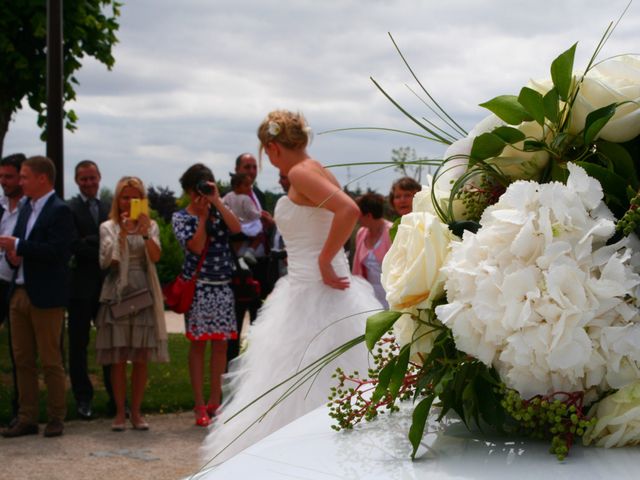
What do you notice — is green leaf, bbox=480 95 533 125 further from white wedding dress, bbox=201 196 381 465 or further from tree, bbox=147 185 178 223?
tree, bbox=147 185 178 223

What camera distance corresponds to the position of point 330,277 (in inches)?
241

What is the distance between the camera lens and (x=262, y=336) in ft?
20.0

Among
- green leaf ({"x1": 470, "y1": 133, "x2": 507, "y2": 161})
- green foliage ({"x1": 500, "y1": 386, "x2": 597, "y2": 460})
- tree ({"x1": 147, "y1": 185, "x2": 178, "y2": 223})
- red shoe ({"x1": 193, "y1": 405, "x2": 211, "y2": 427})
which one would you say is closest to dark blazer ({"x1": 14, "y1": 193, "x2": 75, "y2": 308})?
red shoe ({"x1": 193, "y1": 405, "x2": 211, "y2": 427})

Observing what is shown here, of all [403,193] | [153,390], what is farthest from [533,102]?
[153,390]

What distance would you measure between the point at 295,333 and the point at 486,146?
4262 millimetres

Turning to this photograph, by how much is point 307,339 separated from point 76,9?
1049cm

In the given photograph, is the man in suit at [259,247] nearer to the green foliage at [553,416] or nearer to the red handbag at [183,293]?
the red handbag at [183,293]

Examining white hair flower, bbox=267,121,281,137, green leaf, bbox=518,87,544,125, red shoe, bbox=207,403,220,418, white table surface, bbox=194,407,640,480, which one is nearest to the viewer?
white table surface, bbox=194,407,640,480

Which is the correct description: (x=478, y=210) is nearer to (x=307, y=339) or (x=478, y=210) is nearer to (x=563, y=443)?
(x=563, y=443)

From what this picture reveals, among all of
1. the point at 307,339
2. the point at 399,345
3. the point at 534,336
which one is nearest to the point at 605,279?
the point at 534,336

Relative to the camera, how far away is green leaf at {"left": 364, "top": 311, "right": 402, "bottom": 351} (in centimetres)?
181

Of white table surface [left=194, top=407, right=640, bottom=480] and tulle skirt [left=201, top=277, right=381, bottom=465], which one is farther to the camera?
tulle skirt [left=201, top=277, right=381, bottom=465]

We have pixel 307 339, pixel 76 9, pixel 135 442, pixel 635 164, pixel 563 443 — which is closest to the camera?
pixel 563 443

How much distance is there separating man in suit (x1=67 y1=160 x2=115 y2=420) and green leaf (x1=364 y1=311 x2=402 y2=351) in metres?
7.19
